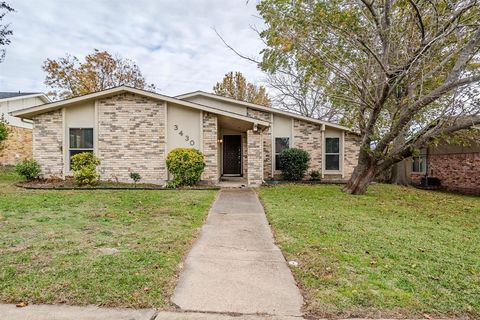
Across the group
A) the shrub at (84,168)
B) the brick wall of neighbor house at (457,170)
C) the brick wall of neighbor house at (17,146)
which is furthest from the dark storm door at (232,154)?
the brick wall of neighbor house at (17,146)

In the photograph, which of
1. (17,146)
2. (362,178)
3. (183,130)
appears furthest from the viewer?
(17,146)

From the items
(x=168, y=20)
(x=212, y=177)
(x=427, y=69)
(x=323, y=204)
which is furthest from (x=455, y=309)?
(x=168, y=20)

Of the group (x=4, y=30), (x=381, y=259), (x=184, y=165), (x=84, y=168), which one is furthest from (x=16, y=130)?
(x=381, y=259)

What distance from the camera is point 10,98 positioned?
1988 centimetres

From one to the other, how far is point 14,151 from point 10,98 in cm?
356

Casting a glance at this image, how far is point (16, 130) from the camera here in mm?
19688

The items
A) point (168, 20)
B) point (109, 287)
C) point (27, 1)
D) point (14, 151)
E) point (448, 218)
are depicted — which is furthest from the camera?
point (14, 151)

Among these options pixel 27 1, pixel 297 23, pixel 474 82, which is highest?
pixel 27 1

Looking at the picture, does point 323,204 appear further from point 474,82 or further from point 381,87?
point 474,82

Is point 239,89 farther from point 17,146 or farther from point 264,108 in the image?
point 17,146

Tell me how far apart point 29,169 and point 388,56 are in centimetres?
1312

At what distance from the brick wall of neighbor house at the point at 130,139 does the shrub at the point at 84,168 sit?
79 cm

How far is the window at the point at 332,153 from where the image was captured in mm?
14477

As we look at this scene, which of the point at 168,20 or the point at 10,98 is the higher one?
the point at 168,20
